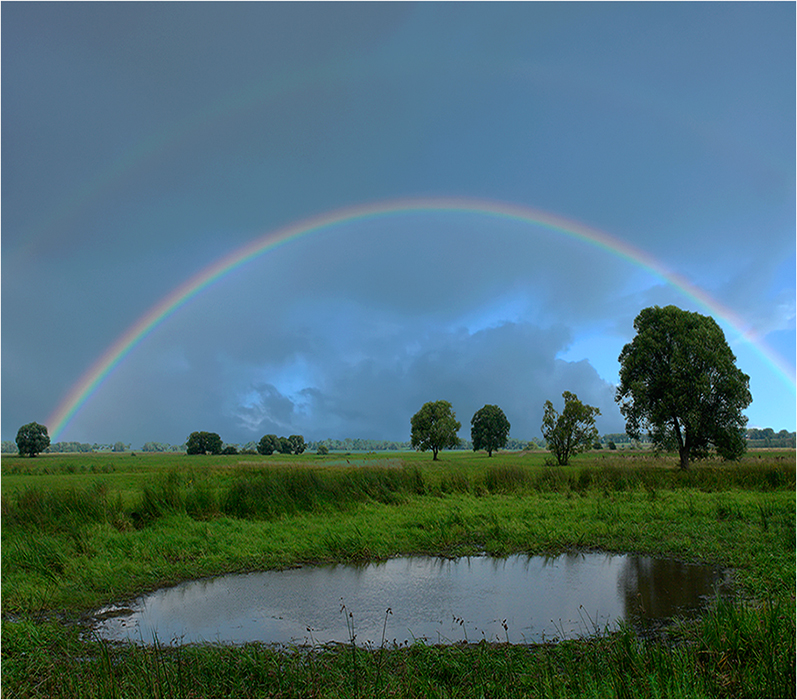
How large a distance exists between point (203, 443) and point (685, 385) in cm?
10471

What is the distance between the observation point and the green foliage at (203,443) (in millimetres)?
117625

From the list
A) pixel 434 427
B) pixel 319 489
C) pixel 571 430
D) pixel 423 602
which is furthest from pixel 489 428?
pixel 423 602

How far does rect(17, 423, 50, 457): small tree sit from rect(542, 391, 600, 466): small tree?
343 feet

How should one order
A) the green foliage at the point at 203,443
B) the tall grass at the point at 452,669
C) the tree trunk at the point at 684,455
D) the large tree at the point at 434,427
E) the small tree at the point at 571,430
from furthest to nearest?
the green foliage at the point at 203,443 → the large tree at the point at 434,427 → the small tree at the point at 571,430 → the tree trunk at the point at 684,455 → the tall grass at the point at 452,669

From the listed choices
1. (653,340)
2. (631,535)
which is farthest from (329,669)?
(653,340)

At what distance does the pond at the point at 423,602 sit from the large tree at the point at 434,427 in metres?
79.7

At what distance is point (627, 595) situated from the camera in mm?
9594

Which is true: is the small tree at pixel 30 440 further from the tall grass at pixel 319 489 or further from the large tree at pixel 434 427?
the tall grass at pixel 319 489

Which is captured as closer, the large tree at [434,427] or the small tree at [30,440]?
the large tree at [434,427]

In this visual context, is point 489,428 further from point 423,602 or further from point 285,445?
point 423,602

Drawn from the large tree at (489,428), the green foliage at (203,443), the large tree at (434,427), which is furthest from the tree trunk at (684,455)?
the green foliage at (203,443)

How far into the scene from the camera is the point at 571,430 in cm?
5681

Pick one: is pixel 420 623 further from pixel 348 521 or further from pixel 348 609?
pixel 348 521

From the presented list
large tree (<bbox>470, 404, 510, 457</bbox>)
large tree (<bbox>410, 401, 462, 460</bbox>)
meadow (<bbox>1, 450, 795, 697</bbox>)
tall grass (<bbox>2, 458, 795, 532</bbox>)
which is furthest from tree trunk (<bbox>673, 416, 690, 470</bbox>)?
large tree (<bbox>470, 404, 510, 457</bbox>)
